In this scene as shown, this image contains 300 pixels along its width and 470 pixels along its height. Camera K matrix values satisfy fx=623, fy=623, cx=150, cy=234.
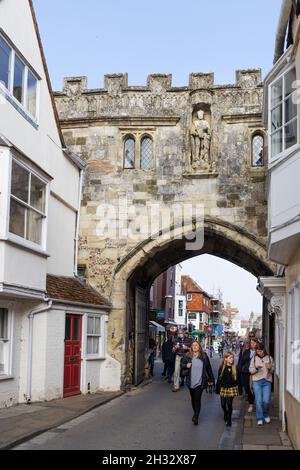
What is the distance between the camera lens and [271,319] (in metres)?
19.2

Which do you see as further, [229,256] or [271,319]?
[229,256]

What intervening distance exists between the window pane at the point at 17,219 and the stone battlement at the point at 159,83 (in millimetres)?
7709

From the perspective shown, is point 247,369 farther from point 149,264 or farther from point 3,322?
point 149,264

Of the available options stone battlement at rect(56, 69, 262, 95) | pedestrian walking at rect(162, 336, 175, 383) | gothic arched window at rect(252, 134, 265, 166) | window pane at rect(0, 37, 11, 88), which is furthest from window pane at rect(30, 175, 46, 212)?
pedestrian walking at rect(162, 336, 175, 383)

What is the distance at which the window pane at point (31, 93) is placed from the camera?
1358cm

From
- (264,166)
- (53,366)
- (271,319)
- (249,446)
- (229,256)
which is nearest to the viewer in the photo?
(249,446)

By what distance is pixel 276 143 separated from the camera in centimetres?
1030

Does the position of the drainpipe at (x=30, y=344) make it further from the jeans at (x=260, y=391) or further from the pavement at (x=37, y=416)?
the jeans at (x=260, y=391)

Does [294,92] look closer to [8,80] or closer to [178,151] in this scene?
[8,80]

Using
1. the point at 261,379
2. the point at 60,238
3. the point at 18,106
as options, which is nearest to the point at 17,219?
the point at 18,106

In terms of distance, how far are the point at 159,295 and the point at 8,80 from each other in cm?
3511

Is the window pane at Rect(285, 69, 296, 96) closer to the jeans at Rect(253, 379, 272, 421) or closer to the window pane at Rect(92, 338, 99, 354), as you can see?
the jeans at Rect(253, 379, 272, 421)

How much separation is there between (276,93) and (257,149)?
779 cm
